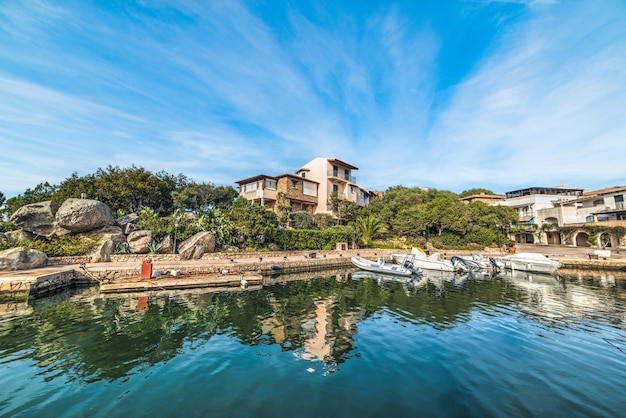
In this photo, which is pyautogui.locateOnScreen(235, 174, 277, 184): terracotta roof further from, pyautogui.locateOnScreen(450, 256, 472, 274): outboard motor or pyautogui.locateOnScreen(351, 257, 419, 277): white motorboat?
pyautogui.locateOnScreen(450, 256, 472, 274): outboard motor

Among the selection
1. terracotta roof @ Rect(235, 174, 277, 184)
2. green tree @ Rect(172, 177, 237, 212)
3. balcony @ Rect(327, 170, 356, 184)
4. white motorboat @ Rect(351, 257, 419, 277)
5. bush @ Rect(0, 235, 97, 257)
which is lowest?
white motorboat @ Rect(351, 257, 419, 277)

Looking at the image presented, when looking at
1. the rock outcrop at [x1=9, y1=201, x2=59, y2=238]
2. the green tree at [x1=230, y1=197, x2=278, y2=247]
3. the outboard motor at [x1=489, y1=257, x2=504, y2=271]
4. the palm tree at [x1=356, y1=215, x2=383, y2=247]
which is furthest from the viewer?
the palm tree at [x1=356, y1=215, x2=383, y2=247]

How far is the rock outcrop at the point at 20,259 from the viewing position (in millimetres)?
16266

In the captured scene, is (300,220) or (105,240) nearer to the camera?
(105,240)

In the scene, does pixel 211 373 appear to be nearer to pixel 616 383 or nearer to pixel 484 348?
pixel 484 348

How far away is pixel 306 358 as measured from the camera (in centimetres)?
788

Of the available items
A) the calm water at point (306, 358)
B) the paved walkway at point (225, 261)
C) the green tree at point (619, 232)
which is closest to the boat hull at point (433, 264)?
the paved walkway at point (225, 261)

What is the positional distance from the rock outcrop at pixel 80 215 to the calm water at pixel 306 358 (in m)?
9.24

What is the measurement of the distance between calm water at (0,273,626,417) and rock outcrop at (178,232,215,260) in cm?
947

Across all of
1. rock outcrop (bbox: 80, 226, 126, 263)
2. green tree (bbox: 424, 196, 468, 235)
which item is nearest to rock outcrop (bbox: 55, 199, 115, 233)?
rock outcrop (bbox: 80, 226, 126, 263)

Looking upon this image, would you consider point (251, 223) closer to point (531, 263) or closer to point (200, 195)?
point (200, 195)

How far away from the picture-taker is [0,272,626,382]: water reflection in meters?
8.00

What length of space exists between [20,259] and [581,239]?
71.8m

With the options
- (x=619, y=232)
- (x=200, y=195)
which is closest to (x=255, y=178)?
(x=200, y=195)
